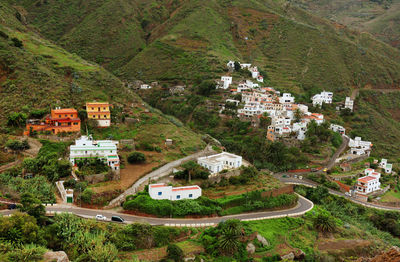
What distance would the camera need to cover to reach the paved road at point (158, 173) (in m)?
30.3

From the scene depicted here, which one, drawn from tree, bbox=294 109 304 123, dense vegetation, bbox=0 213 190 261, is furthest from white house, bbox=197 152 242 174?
tree, bbox=294 109 304 123

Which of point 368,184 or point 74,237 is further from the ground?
point 74,237

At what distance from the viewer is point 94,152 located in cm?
3391

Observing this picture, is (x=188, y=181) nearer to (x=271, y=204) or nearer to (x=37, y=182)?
(x=271, y=204)

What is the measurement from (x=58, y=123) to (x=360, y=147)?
45817 mm

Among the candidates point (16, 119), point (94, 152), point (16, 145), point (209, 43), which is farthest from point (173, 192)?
point (209, 43)

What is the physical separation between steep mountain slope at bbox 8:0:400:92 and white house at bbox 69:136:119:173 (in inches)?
1575

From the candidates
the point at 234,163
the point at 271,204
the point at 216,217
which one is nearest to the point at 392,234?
the point at 271,204

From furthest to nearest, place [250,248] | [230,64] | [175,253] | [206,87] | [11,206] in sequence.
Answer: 1. [230,64]
2. [206,87]
3. [250,248]
4. [11,206]
5. [175,253]

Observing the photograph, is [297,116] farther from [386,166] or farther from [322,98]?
[386,166]

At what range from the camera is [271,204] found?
117 ft

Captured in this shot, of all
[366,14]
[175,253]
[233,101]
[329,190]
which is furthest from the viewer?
[366,14]

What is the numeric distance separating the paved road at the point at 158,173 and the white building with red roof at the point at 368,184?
20.4 m

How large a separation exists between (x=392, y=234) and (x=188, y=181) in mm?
24897
